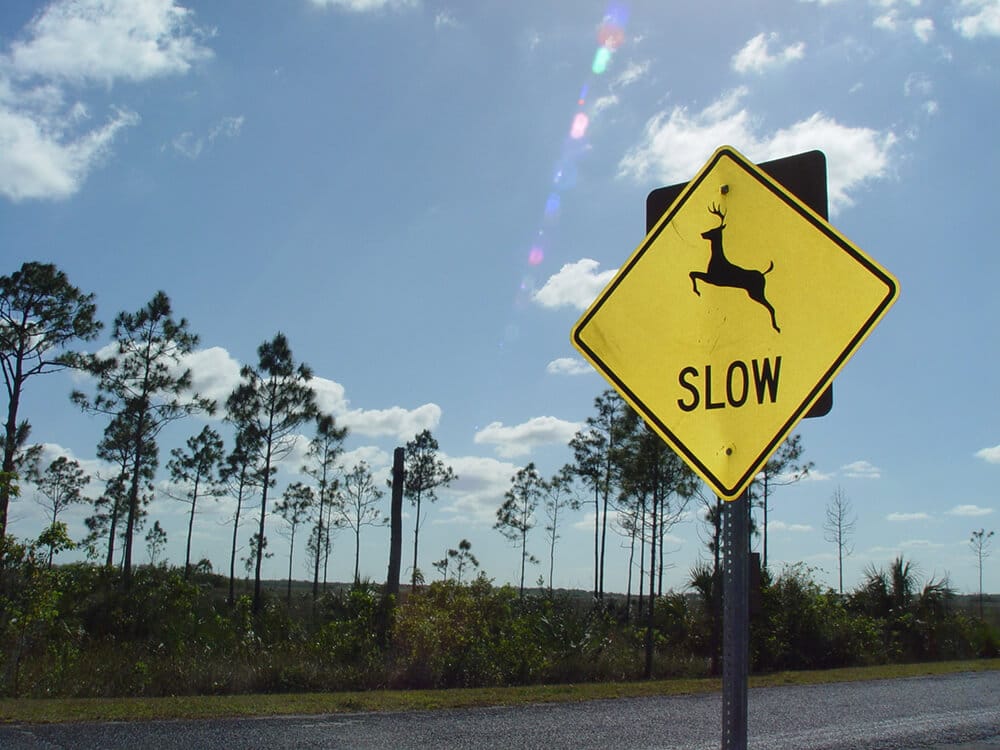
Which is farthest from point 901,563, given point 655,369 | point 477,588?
point 655,369

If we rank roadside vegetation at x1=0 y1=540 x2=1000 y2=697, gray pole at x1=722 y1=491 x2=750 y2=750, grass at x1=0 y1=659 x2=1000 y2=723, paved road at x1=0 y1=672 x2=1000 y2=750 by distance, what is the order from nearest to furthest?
1. gray pole at x1=722 y1=491 x2=750 y2=750
2. paved road at x1=0 y1=672 x2=1000 y2=750
3. grass at x1=0 y1=659 x2=1000 y2=723
4. roadside vegetation at x1=0 y1=540 x2=1000 y2=697

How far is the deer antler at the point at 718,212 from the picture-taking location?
2072mm

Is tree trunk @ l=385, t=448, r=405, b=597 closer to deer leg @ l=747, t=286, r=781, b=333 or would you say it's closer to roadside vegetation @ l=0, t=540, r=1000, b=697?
roadside vegetation @ l=0, t=540, r=1000, b=697

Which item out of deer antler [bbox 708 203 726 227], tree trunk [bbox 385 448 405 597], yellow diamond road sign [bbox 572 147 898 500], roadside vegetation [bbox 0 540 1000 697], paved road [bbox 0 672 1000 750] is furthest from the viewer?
tree trunk [bbox 385 448 405 597]

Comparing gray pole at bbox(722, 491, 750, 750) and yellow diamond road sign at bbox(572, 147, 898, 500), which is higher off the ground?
yellow diamond road sign at bbox(572, 147, 898, 500)

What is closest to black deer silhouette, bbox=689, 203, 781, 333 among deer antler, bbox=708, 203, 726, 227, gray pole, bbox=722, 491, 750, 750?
deer antler, bbox=708, 203, 726, 227

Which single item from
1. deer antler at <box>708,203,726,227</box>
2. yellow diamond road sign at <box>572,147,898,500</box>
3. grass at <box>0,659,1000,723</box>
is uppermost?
deer antler at <box>708,203,726,227</box>

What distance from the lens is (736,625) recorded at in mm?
1791

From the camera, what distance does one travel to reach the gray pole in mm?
1748

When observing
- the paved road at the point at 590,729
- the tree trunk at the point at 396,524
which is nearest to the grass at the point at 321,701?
the paved road at the point at 590,729

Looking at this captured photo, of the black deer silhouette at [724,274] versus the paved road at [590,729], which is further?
the paved road at [590,729]

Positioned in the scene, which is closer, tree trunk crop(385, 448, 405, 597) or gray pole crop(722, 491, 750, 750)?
gray pole crop(722, 491, 750, 750)

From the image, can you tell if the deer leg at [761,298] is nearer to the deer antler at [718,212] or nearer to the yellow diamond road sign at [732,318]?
the yellow diamond road sign at [732,318]

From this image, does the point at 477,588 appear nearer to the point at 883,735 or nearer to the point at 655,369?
the point at 883,735
